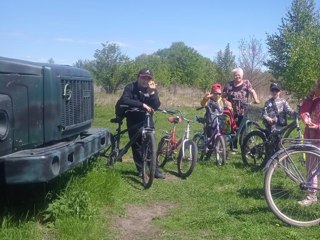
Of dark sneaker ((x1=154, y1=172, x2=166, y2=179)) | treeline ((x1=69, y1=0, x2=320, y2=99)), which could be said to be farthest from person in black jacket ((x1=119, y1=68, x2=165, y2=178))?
treeline ((x1=69, y1=0, x2=320, y2=99))

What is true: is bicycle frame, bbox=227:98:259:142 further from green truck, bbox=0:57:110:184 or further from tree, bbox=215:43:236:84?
tree, bbox=215:43:236:84

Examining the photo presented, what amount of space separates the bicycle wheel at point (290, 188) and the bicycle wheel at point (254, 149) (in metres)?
2.55

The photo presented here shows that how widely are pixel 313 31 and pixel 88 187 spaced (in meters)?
28.7

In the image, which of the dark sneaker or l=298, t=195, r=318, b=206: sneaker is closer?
l=298, t=195, r=318, b=206: sneaker

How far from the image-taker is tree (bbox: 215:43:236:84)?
40719 mm

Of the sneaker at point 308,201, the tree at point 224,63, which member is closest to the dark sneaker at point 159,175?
the sneaker at point 308,201

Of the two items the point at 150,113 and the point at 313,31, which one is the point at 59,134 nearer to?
the point at 150,113

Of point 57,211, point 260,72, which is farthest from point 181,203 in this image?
point 260,72

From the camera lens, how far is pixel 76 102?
16.2 feet

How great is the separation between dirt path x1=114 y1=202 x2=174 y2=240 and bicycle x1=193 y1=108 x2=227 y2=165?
A: 8.38 feet

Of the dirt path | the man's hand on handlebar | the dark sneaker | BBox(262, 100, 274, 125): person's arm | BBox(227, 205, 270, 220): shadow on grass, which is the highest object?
the man's hand on handlebar

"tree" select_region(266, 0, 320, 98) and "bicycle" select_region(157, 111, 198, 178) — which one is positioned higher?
"tree" select_region(266, 0, 320, 98)

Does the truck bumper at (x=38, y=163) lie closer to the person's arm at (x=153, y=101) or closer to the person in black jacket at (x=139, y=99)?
the person in black jacket at (x=139, y=99)

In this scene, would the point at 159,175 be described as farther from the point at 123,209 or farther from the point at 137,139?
the point at 123,209
